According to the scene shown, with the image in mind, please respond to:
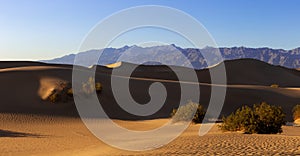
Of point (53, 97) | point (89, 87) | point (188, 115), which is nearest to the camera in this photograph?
point (188, 115)

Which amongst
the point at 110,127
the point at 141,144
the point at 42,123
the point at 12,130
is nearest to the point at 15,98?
the point at 42,123

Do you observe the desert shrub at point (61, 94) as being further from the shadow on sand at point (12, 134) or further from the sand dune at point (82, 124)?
the shadow on sand at point (12, 134)

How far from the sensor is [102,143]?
15242 millimetres

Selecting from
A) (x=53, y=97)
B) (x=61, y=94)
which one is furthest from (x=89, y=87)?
(x=53, y=97)

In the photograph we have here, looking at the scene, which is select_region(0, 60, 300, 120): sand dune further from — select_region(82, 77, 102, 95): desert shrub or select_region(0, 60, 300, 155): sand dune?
select_region(82, 77, 102, 95): desert shrub

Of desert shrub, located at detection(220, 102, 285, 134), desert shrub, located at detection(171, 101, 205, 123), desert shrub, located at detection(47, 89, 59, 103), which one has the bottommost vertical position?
desert shrub, located at detection(47, 89, 59, 103)

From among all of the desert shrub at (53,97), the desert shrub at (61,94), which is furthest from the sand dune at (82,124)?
the desert shrub at (61,94)

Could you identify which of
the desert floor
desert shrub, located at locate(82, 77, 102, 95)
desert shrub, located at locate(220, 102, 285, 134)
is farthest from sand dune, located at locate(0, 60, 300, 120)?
desert shrub, located at locate(220, 102, 285, 134)

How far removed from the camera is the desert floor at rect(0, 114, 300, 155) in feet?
39.1

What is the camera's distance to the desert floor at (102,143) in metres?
11.9

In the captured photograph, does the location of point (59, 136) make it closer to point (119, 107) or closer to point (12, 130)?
point (12, 130)

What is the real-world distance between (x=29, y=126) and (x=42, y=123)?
4.01ft

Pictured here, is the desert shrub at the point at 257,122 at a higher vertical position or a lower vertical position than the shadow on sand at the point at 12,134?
higher

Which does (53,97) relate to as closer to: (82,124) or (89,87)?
(89,87)
